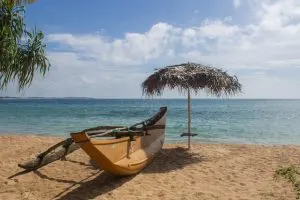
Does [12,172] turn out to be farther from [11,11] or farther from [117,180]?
[11,11]

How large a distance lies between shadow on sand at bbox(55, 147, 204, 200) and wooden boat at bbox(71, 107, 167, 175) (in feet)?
0.71

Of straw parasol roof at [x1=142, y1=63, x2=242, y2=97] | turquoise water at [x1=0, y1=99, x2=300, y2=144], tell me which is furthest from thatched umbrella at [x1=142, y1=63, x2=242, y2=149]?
turquoise water at [x1=0, y1=99, x2=300, y2=144]

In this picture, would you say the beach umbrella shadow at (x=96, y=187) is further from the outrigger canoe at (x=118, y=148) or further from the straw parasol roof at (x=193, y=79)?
the straw parasol roof at (x=193, y=79)

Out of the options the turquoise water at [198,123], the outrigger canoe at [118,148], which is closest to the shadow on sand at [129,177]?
the outrigger canoe at [118,148]

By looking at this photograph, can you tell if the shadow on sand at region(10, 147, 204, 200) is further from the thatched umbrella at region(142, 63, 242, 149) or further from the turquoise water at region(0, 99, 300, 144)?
the turquoise water at region(0, 99, 300, 144)


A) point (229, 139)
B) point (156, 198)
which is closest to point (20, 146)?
point (156, 198)

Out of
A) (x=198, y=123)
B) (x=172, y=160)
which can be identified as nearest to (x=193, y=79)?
(x=172, y=160)

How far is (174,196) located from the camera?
6.20 m

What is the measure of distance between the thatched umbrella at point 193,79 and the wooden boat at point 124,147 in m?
1.12

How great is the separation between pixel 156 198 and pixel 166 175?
1.45m

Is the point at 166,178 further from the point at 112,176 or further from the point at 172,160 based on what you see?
the point at 172,160

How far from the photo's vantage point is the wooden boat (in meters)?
5.79

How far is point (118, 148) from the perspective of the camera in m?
6.61

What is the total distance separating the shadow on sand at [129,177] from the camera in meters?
6.40
